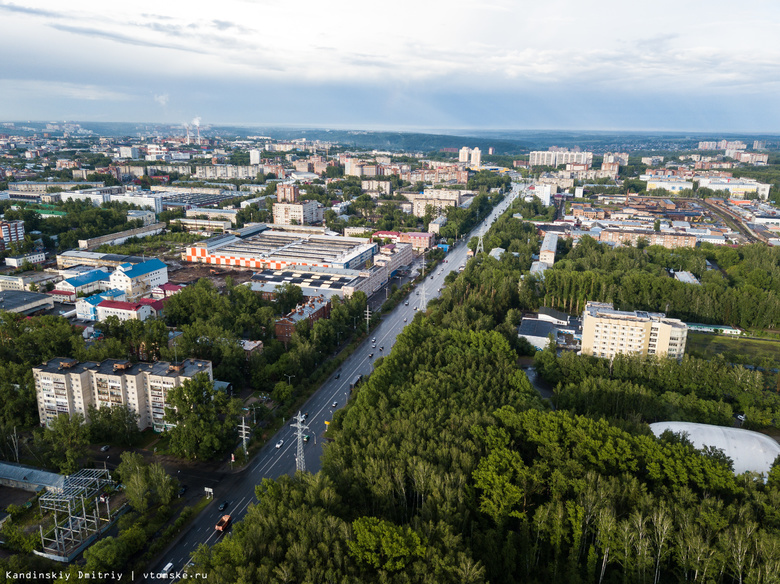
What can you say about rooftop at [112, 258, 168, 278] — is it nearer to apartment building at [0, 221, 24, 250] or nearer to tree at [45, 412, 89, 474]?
apartment building at [0, 221, 24, 250]

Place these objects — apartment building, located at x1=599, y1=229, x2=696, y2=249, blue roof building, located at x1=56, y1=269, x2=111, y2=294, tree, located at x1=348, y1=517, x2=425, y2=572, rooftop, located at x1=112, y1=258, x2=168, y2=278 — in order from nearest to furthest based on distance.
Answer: tree, located at x1=348, y1=517, x2=425, y2=572 < blue roof building, located at x1=56, y1=269, x2=111, y2=294 < rooftop, located at x1=112, y1=258, x2=168, y2=278 < apartment building, located at x1=599, y1=229, x2=696, y2=249

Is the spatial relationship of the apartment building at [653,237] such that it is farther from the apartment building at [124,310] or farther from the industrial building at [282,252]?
the apartment building at [124,310]

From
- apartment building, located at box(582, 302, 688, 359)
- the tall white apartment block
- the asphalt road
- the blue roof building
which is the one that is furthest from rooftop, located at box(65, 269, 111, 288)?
the tall white apartment block

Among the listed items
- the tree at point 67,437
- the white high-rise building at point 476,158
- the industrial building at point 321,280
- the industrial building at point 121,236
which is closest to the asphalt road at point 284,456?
Result: the industrial building at point 321,280

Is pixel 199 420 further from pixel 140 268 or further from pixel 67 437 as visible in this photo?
pixel 140 268

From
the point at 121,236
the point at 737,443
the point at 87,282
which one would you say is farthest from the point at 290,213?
the point at 737,443
